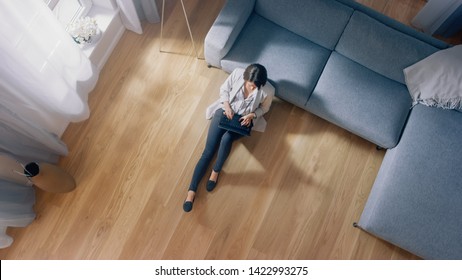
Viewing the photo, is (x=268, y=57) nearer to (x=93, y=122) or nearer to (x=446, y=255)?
(x=93, y=122)

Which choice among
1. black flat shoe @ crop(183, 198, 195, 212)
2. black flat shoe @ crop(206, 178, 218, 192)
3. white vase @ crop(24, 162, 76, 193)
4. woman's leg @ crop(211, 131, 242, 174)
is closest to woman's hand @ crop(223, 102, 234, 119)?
woman's leg @ crop(211, 131, 242, 174)

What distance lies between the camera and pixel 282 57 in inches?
102

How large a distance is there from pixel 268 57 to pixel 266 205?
3.73 ft

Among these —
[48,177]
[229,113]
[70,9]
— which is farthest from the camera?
[70,9]

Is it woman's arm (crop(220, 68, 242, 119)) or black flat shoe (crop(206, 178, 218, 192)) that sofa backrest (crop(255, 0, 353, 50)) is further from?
black flat shoe (crop(206, 178, 218, 192))

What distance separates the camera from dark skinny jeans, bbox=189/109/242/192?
2.53m

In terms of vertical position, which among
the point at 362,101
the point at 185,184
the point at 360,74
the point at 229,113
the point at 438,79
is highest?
the point at 438,79

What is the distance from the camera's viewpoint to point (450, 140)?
7.75 feet

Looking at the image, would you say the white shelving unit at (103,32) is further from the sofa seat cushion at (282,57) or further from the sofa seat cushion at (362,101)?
the sofa seat cushion at (362,101)

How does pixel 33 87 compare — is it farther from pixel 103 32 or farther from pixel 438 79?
pixel 438 79

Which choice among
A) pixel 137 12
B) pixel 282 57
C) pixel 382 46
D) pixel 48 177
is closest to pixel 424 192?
pixel 382 46

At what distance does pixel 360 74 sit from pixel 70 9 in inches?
91.9

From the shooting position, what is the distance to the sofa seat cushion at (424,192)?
220cm

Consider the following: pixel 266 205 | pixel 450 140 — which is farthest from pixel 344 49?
pixel 266 205
